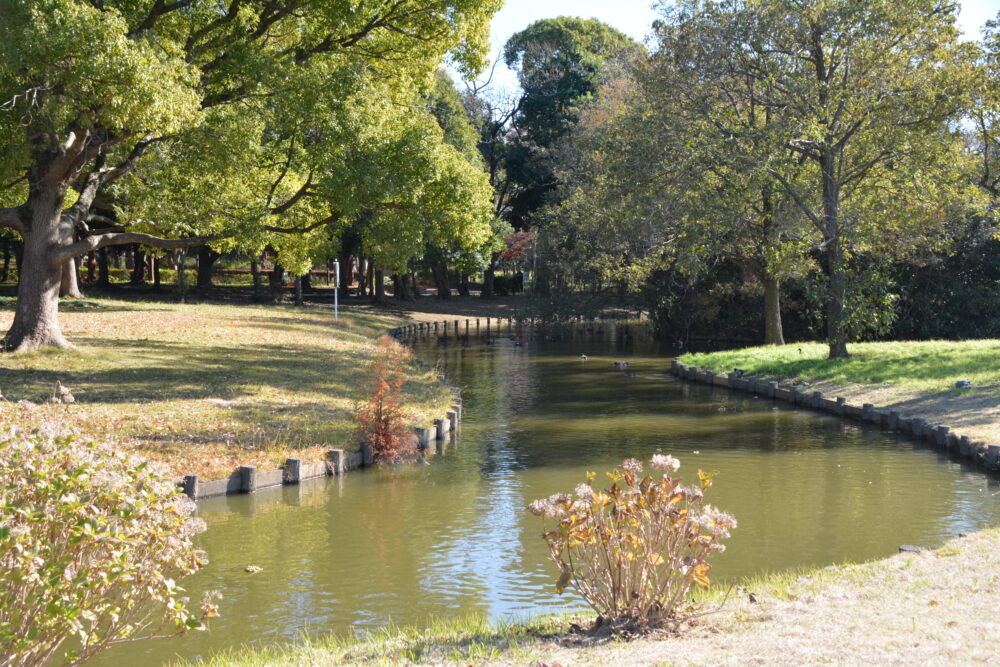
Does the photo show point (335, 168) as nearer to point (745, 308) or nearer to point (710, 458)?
point (710, 458)

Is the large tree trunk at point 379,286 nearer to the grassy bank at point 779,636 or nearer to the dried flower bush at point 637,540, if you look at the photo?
the grassy bank at point 779,636

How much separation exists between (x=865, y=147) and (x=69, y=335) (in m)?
20.9

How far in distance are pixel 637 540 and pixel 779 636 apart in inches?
42.9

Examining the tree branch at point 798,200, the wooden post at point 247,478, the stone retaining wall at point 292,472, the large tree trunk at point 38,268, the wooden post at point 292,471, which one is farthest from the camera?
the tree branch at point 798,200

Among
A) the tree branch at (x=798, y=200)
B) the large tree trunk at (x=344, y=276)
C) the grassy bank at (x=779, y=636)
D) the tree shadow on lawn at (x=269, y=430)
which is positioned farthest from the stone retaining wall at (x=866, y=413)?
the large tree trunk at (x=344, y=276)

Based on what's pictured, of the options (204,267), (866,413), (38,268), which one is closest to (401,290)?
(204,267)

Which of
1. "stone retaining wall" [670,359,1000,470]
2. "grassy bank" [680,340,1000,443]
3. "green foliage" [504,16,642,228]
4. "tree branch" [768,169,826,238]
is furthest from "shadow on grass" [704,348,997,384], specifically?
"green foliage" [504,16,642,228]

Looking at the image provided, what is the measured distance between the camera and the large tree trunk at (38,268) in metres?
19.1

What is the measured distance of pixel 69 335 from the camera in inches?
889

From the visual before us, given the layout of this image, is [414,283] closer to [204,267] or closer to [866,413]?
[204,267]

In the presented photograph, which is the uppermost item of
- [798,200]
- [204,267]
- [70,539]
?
[798,200]

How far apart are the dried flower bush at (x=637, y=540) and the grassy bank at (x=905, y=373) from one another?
10.6 metres

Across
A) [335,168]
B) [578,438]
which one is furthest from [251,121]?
[578,438]

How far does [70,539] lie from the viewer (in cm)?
500
